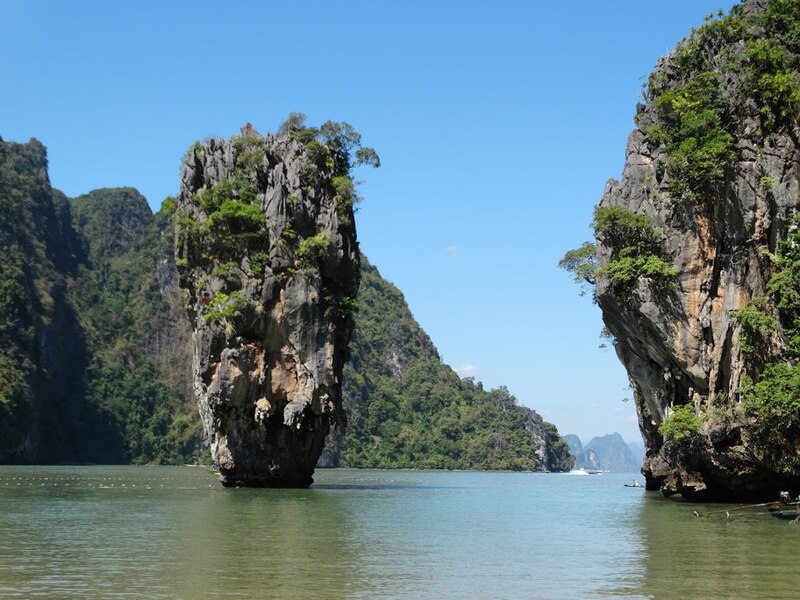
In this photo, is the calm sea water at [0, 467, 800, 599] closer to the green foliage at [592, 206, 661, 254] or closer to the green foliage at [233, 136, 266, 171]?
the green foliage at [592, 206, 661, 254]

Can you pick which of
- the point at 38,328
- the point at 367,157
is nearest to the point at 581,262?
the point at 367,157

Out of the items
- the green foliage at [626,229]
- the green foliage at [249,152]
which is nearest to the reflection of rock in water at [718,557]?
the green foliage at [626,229]

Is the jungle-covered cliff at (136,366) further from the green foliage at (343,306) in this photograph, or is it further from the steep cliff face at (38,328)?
the green foliage at (343,306)

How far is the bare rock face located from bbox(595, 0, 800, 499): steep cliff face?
12489 mm

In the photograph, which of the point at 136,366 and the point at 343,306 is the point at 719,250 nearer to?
the point at 343,306

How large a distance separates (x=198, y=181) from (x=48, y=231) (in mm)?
94350

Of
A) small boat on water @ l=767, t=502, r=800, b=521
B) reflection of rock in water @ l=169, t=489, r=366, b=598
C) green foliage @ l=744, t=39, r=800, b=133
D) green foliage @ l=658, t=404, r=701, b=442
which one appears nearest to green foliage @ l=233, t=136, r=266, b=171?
reflection of rock in water @ l=169, t=489, r=366, b=598

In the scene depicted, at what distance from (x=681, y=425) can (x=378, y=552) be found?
13248 millimetres

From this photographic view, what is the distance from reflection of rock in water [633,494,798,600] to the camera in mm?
14156

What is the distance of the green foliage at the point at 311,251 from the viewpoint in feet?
127

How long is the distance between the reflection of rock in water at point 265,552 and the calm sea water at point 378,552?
4cm

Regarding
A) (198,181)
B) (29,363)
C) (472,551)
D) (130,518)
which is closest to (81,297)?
(29,363)

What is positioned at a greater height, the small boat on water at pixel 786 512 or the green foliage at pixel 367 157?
the green foliage at pixel 367 157

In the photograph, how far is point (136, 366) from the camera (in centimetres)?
12975
